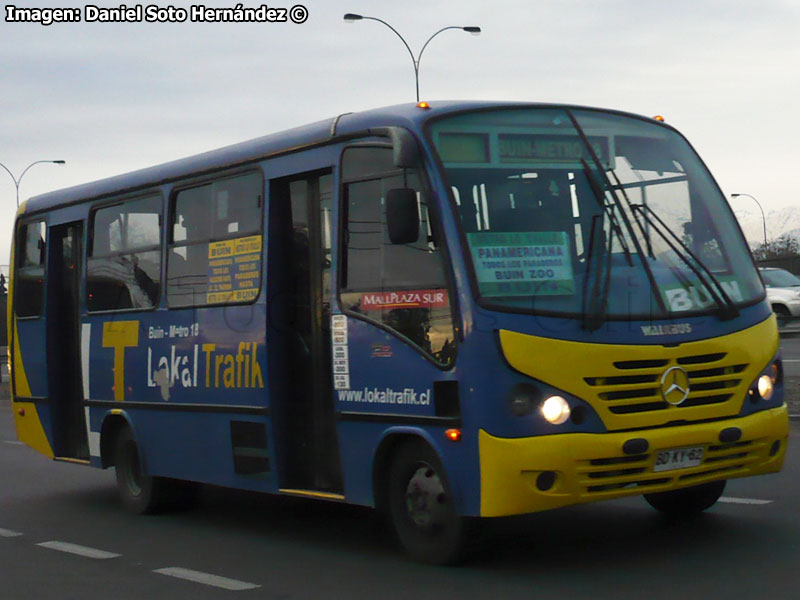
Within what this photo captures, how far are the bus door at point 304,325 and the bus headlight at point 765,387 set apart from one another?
8.70 ft

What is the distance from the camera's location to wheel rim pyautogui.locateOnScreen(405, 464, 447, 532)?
7902 millimetres

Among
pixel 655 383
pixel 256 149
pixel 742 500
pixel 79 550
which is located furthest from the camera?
pixel 256 149

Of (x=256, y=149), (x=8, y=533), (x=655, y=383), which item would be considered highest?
(x=256, y=149)

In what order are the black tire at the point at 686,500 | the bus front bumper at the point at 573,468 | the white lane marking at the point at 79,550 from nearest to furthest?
the bus front bumper at the point at 573,468, the black tire at the point at 686,500, the white lane marking at the point at 79,550

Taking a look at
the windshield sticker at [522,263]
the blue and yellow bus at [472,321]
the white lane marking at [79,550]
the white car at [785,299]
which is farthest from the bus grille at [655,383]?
the white car at [785,299]

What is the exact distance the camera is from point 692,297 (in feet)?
26.5

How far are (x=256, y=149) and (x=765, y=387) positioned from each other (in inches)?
153

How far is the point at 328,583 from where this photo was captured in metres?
7.75

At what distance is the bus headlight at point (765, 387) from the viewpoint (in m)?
8.19

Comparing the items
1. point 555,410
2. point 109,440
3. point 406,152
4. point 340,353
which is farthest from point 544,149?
point 109,440

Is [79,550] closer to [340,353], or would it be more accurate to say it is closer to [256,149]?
[340,353]

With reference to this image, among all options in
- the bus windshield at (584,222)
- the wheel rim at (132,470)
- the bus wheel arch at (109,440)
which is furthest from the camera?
the bus wheel arch at (109,440)

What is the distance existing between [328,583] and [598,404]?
1760 mm

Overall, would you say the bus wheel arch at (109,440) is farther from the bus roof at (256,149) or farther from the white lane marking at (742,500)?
the white lane marking at (742,500)
